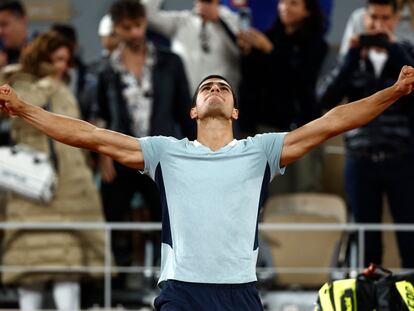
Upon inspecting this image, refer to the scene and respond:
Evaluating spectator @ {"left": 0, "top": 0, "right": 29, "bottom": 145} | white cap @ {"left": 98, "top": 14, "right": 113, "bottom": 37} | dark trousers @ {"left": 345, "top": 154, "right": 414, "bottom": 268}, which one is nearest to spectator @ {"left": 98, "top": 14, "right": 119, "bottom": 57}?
white cap @ {"left": 98, "top": 14, "right": 113, "bottom": 37}

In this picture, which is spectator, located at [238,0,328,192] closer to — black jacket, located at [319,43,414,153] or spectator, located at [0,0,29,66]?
black jacket, located at [319,43,414,153]

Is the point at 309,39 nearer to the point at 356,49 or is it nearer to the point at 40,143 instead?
the point at 356,49

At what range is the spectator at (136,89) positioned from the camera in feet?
33.4

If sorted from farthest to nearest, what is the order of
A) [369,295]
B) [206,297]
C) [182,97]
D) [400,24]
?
[400,24] < [182,97] < [369,295] < [206,297]

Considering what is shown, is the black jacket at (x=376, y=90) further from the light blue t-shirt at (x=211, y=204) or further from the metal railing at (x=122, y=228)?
the light blue t-shirt at (x=211, y=204)

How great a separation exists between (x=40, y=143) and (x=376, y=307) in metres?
3.10

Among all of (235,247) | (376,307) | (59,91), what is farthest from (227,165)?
(59,91)

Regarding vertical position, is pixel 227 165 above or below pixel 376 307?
above

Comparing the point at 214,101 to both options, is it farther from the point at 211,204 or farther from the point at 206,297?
the point at 206,297

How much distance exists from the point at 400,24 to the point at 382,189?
1374 mm

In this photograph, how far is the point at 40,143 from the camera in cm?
1011

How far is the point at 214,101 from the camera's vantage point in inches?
263

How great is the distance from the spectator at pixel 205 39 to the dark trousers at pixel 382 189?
1141mm

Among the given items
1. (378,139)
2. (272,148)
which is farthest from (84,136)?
(378,139)
